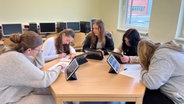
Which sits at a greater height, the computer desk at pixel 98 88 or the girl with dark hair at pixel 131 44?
the girl with dark hair at pixel 131 44

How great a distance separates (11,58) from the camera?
1222mm

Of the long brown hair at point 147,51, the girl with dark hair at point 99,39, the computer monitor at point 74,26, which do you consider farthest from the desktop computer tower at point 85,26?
the long brown hair at point 147,51

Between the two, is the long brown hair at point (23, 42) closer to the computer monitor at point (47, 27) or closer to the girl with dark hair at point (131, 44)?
the girl with dark hair at point (131, 44)

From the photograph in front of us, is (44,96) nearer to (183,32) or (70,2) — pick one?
(183,32)

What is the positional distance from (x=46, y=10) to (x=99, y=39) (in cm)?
226

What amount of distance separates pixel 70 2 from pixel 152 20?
2.30 m

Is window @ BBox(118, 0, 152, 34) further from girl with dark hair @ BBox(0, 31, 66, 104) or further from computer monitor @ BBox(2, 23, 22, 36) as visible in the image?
girl with dark hair @ BBox(0, 31, 66, 104)

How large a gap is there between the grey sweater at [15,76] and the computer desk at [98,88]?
0.15 metres

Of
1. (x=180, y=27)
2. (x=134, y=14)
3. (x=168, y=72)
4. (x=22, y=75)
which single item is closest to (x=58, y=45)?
(x=22, y=75)

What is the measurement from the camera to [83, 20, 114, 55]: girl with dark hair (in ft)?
8.69

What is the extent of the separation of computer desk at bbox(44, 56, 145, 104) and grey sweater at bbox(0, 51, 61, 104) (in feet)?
0.50

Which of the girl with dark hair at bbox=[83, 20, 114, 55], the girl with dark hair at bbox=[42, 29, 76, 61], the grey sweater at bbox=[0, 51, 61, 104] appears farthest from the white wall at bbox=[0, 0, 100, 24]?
the grey sweater at bbox=[0, 51, 61, 104]

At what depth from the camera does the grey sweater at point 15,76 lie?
1217 millimetres

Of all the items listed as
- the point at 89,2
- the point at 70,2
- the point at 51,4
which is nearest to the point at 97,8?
the point at 89,2
